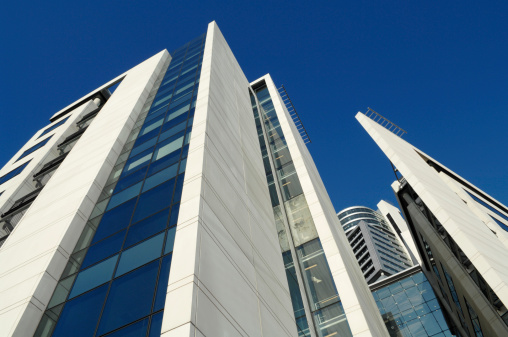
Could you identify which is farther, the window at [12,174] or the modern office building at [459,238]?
the window at [12,174]

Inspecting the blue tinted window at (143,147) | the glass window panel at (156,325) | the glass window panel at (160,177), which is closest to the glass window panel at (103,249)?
the glass window panel at (160,177)

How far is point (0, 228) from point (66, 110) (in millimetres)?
27434

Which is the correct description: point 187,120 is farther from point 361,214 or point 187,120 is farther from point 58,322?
point 361,214

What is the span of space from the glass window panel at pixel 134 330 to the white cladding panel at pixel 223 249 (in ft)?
3.52

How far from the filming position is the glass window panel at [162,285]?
11473 millimetres

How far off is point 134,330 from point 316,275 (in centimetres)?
880

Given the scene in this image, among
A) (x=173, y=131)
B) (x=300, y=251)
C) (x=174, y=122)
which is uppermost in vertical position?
(x=174, y=122)

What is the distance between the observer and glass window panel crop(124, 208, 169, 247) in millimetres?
14664

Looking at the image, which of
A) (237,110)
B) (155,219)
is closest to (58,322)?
(155,219)

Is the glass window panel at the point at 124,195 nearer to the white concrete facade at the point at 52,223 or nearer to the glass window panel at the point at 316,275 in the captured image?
the white concrete facade at the point at 52,223

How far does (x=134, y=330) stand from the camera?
1115cm

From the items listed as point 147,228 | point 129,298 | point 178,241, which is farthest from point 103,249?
point 178,241

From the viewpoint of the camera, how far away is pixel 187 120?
74.0 ft

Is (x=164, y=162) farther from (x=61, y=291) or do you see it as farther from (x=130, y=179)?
(x=61, y=291)
